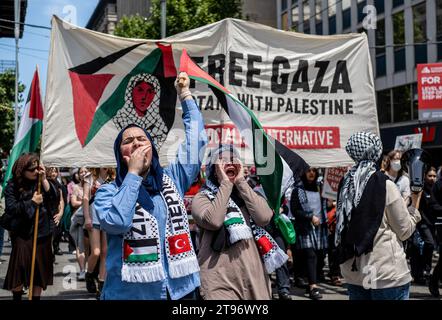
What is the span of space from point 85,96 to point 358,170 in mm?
2852

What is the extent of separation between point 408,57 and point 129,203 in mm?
28125

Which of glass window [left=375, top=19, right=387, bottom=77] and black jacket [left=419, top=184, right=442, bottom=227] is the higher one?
glass window [left=375, top=19, right=387, bottom=77]

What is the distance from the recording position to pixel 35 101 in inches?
303

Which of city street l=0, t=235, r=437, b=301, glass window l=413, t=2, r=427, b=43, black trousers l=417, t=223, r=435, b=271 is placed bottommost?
city street l=0, t=235, r=437, b=301

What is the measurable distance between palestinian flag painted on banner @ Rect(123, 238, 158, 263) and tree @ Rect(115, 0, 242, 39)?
29.6m

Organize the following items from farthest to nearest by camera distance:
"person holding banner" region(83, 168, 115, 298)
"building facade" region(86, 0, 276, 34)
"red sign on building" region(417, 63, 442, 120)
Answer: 1. "building facade" region(86, 0, 276, 34)
2. "red sign on building" region(417, 63, 442, 120)
3. "person holding banner" region(83, 168, 115, 298)

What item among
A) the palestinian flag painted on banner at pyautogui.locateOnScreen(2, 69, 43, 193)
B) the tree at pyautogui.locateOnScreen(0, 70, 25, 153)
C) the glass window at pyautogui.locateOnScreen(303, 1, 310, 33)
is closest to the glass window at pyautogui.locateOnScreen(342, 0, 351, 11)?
the glass window at pyautogui.locateOnScreen(303, 1, 310, 33)

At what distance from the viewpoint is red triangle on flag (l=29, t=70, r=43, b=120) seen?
7.63 meters

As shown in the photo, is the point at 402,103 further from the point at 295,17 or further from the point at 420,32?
the point at 295,17

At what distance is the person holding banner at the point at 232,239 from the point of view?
4.78 meters

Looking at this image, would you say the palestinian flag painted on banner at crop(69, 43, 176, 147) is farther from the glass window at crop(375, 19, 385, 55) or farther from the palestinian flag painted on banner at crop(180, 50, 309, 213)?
the glass window at crop(375, 19, 385, 55)

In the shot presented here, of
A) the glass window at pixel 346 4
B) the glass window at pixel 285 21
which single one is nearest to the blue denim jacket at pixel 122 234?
the glass window at pixel 346 4

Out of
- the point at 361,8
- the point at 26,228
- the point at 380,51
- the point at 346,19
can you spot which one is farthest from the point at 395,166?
the point at 346,19
